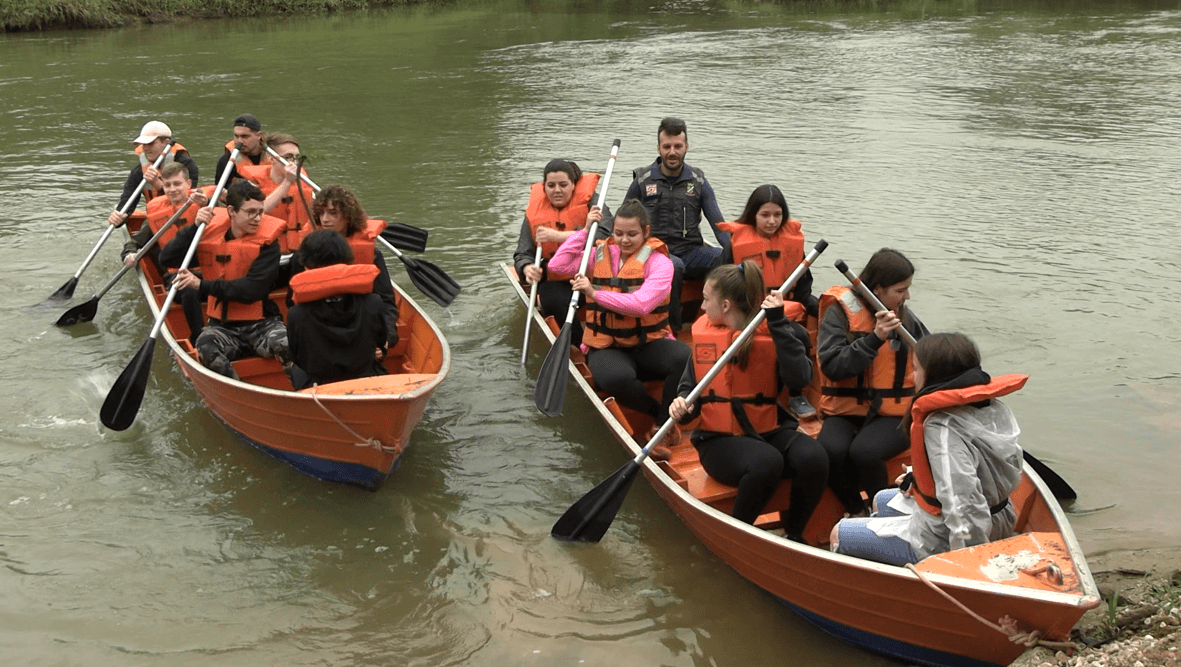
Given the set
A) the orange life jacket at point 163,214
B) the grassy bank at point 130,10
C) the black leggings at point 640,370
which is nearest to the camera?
the black leggings at point 640,370

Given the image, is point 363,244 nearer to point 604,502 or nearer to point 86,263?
point 604,502

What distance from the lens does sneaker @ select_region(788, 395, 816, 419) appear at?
4.85 metres

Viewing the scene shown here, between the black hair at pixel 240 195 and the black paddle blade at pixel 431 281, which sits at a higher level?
the black hair at pixel 240 195

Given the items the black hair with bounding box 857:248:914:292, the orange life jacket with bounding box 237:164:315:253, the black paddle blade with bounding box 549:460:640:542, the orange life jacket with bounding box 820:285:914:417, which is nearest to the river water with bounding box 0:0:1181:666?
the black paddle blade with bounding box 549:460:640:542

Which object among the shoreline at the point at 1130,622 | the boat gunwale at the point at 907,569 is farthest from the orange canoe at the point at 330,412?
the shoreline at the point at 1130,622

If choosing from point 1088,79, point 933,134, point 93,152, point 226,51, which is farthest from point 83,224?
point 1088,79

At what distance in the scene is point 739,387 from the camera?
4.08 m

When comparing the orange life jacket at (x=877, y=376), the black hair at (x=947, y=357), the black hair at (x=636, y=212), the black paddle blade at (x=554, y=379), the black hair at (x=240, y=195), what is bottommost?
the black paddle blade at (x=554, y=379)

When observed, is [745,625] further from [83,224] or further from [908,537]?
[83,224]

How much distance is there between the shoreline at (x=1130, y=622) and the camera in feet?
9.70

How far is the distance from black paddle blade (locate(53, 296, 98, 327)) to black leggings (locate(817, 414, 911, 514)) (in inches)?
214

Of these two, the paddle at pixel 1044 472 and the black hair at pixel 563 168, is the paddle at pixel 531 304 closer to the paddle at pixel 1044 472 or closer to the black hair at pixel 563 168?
the black hair at pixel 563 168

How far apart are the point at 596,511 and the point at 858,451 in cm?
114

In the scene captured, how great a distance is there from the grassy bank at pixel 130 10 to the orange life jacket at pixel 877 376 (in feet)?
76.3
